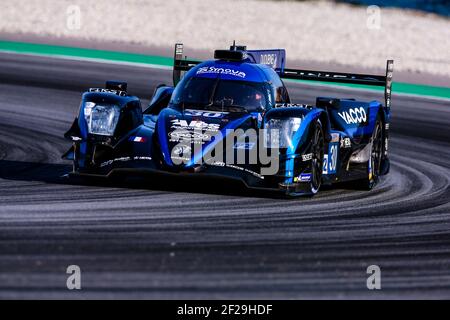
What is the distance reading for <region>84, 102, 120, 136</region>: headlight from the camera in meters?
10.9

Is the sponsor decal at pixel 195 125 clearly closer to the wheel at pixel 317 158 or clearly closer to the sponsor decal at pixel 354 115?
the wheel at pixel 317 158

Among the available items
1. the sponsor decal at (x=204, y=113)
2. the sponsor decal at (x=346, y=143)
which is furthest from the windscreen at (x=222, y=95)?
the sponsor decal at (x=346, y=143)

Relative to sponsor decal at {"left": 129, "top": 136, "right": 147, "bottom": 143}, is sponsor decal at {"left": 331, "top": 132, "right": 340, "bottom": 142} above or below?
above

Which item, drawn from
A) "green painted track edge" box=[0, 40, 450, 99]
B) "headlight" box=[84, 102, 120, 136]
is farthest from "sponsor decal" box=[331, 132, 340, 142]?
"green painted track edge" box=[0, 40, 450, 99]

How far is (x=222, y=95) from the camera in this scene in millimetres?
11438

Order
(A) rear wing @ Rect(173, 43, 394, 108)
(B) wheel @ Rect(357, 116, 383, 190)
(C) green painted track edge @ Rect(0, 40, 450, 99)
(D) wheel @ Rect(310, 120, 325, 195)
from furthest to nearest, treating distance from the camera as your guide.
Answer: (C) green painted track edge @ Rect(0, 40, 450, 99) < (A) rear wing @ Rect(173, 43, 394, 108) < (B) wheel @ Rect(357, 116, 383, 190) < (D) wheel @ Rect(310, 120, 325, 195)

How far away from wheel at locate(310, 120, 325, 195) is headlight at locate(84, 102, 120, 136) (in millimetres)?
1889

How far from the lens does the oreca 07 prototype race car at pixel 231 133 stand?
10367mm

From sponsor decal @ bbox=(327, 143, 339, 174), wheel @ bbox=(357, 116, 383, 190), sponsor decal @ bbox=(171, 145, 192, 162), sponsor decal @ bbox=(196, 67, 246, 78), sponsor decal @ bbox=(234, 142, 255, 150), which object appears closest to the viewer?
sponsor decal @ bbox=(171, 145, 192, 162)

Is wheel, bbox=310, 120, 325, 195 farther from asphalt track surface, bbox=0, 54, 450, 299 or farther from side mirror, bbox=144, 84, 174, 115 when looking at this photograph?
side mirror, bbox=144, 84, 174, 115

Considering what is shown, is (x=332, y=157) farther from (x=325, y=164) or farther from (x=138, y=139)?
(x=138, y=139)

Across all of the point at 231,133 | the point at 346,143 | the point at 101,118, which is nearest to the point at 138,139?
the point at 101,118
